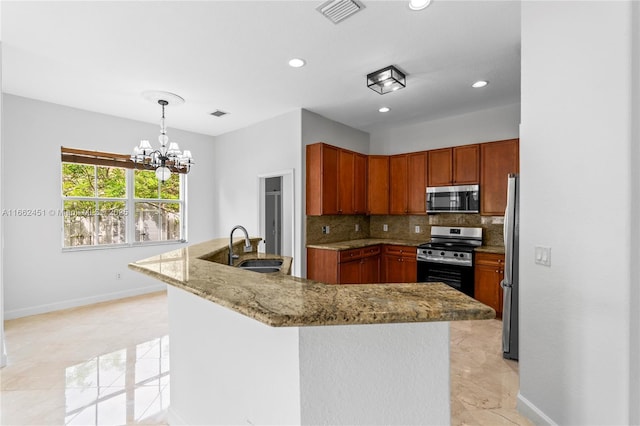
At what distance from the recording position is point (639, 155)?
137cm

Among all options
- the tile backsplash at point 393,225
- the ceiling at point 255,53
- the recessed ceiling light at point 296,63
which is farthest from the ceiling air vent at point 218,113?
the tile backsplash at point 393,225

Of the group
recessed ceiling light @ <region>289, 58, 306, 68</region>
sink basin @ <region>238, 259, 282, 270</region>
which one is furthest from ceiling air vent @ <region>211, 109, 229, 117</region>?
Result: sink basin @ <region>238, 259, 282, 270</region>

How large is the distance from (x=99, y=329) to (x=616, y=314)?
179 inches

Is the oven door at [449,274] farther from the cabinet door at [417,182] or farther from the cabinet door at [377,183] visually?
the cabinet door at [377,183]

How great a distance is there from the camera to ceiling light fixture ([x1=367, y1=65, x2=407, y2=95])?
3123 mm

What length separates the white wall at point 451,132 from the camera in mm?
4219

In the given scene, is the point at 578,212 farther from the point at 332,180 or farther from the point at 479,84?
the point at 332,180

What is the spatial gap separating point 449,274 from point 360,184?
1934mm

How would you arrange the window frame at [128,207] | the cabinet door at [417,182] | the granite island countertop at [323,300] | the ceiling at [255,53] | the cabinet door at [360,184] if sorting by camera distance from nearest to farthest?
1. the granite island countertop at [323,300]
2. the ceiling at [255,53]
3. the window frame at [128,207]
4. the cabinet door at [417,182]
5. the cabinet door at [360,184]

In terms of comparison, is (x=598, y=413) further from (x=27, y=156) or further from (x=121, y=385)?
(x=27, y=156)

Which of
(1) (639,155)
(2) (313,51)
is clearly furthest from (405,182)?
(1) (639,155)

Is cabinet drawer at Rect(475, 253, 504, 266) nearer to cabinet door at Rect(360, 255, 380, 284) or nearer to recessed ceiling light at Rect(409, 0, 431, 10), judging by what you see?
cabinet door at Rect(360, 255, 380, 284)

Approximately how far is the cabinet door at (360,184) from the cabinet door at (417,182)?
28.1 inches

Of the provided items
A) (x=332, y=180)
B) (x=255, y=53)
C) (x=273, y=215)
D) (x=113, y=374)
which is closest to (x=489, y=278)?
(x=332, y=180)
